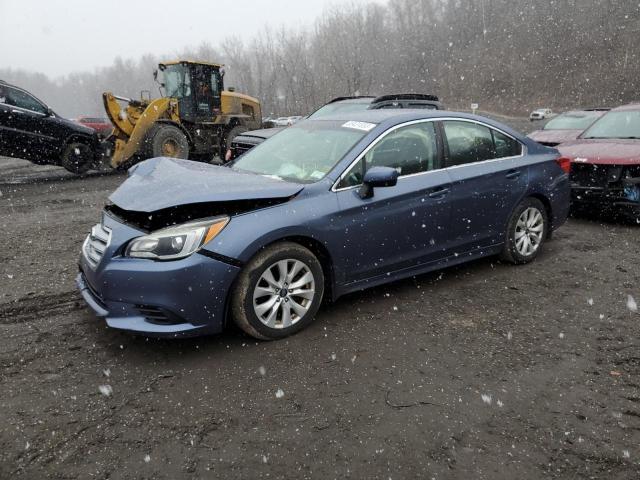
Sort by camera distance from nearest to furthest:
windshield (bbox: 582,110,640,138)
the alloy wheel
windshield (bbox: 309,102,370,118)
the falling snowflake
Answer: the falling snowflake
the alloy wheel
windshield (bbox: 582,110,640,138)
windshield (bbox: 309,102,370,118)

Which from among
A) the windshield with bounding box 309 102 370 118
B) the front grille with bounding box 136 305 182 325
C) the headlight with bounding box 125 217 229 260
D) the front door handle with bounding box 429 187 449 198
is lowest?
the front grille with bounding box 136 305 182 325

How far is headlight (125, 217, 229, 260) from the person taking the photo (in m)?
3.23

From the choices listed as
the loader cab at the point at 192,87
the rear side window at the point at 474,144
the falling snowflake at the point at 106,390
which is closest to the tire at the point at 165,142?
the loader cab at the point at 192,87

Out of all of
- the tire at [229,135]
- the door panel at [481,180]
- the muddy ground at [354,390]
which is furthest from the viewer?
the tire at [229,135]

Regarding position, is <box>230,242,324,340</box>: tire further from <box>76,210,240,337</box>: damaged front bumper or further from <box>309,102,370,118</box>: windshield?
<box>309,102,370,118</box>: windshield

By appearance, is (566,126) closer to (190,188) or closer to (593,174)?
(593,174)

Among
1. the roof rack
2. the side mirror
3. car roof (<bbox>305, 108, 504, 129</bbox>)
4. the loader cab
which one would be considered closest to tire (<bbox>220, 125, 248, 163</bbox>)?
the loader cab

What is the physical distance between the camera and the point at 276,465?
2422mm

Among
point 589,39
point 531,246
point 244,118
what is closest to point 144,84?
point 589,39

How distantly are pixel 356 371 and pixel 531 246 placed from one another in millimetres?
2914

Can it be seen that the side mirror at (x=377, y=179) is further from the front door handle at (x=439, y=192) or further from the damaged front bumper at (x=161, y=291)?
the damaged front bumper at (x=161, y=291)

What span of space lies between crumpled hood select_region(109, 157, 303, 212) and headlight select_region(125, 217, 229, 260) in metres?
0.17

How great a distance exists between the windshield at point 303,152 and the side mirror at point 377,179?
317 mm

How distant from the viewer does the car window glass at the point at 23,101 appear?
11.3 meters
